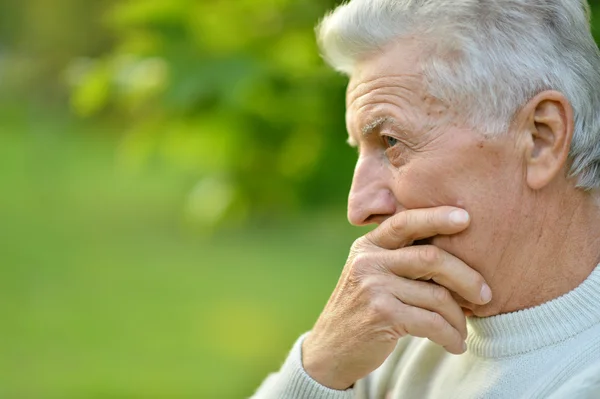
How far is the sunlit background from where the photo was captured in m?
3.90

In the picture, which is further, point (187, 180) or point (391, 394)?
point (187, 180)

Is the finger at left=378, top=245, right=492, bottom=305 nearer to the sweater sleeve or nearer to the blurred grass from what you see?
the sweater sleeve

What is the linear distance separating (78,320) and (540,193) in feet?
17.8

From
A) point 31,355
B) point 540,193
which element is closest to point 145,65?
point 540,193

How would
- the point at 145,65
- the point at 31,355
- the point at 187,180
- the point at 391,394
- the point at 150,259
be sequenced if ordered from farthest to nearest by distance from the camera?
the point at 187,180
the point at 150,259
the point at 31,355
the point at 145,65
the point at 391,394

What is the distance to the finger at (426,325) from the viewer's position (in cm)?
173

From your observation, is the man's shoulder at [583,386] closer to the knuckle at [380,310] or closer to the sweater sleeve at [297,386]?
the knuckle at [380,310]

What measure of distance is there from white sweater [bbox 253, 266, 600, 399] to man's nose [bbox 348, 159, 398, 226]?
0.29 metres

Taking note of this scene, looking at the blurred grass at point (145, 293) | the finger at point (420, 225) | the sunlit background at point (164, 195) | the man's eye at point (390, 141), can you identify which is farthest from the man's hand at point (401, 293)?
the blurred grass at point (145, 293)

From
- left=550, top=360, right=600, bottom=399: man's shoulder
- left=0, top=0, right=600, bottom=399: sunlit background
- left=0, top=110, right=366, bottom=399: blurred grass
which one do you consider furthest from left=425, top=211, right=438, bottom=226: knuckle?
left=0, top=110, right=366, bottom=399: blurred grass

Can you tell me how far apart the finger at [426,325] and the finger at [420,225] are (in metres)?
0.14

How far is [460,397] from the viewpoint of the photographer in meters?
1.86

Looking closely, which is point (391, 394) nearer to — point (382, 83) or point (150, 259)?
point (382, 83)

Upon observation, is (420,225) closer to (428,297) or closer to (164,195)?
(428,297)
